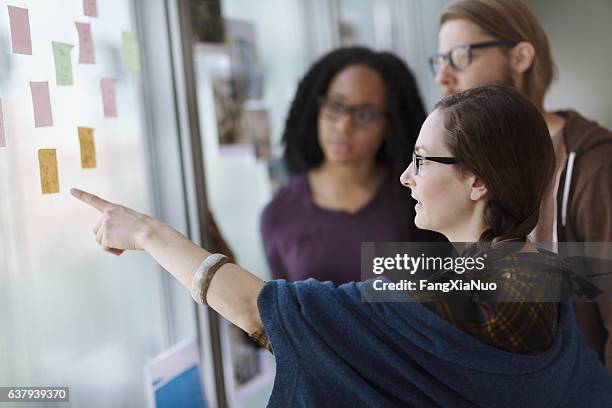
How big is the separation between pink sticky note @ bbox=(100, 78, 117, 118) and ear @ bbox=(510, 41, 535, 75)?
31.0 inches

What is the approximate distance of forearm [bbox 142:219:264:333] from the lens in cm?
94

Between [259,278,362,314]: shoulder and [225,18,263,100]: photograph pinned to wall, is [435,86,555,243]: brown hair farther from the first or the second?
[225,18,263,100]: photograph pinned to wall

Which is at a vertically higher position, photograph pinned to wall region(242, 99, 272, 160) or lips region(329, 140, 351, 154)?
photograph pinned to wall region(242, 99, 272, 160)

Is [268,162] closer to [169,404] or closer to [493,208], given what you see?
[169,404]

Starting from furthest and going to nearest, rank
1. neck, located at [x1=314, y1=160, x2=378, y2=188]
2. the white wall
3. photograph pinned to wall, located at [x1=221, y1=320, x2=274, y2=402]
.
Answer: photograph pinned to wall, located at [x1=221, y1=320, x2=274, y2=402] < neck, located at [x1=314, y1=160, x2=378, y2=188] < the white wall

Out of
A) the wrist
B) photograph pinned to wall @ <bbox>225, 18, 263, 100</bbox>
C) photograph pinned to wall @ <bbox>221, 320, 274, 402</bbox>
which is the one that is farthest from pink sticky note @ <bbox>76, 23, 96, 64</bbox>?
photograph pinned to wall @ <bbox>221, 320, 274, 402</bbox>

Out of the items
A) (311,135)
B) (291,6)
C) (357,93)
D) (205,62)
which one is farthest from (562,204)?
(291,6)

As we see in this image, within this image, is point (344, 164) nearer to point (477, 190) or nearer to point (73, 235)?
point (73, 235)

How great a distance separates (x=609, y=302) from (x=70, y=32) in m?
1.10

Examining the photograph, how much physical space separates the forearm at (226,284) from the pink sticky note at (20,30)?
41 cm

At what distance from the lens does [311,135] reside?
1.95 metres

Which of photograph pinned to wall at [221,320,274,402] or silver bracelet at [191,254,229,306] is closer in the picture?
silver bracelet at [191,254,229,306]

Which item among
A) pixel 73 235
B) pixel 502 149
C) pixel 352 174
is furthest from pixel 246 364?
pixel 502 149

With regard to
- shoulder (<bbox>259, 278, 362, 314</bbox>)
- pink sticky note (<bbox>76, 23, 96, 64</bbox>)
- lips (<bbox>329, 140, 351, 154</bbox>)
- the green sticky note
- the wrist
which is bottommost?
shoulder (<bbox>259, 278, 362, 314</bbox>)
